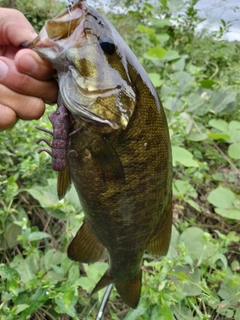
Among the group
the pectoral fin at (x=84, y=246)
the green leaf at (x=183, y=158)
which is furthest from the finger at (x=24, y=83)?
the green leaf at (x=183, y=158)

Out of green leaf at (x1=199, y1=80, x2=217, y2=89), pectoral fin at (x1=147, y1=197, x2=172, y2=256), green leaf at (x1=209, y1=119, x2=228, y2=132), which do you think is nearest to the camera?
pectoral fin at (x1=147, y1=197, x2=172, y2=256)

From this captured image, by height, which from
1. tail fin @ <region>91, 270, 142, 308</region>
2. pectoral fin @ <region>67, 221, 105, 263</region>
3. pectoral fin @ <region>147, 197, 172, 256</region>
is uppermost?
Result: pectoral fin @ <region>147, 197, 172, 256</region>

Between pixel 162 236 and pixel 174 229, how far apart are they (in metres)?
0.65

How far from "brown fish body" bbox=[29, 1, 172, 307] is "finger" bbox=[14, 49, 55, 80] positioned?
0.02 meters

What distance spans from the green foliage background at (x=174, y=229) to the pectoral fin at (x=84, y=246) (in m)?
0.12

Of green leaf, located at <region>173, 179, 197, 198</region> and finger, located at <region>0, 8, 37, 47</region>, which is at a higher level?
finger, located at <region>0, 8, 37, 47</region>

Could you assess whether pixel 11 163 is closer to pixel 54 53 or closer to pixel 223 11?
pixel 54 53

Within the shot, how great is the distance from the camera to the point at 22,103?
105 cm

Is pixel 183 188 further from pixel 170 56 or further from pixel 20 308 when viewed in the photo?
pixel 170 56

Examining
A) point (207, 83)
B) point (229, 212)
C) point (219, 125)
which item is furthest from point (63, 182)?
point (207, 83)

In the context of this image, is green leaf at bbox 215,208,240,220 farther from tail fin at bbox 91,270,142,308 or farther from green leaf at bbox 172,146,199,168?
tail fin at bbox 91,270,142,308

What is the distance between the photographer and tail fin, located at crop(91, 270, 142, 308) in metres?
1.31

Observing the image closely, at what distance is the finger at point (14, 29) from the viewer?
1.06 meters

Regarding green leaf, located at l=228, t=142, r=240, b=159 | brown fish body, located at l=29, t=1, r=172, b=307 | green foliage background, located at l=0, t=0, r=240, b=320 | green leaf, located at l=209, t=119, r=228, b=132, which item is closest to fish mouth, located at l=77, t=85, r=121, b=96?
brown fish body, located at l=29, t=1, r=172, b=307
